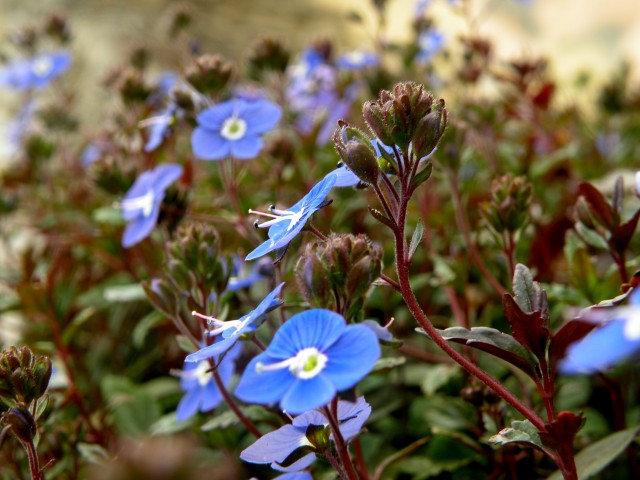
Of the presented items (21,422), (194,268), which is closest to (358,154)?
(194,268)

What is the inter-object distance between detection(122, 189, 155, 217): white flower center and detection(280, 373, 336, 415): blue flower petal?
0.56 m

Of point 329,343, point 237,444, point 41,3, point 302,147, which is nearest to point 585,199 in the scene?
point 329,343

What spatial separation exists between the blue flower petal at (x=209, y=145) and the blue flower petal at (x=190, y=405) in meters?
0.31

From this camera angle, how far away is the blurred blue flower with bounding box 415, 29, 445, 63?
1696 mm

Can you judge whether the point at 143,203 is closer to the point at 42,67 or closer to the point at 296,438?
the point at 296,438

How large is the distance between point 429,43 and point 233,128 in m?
0.95

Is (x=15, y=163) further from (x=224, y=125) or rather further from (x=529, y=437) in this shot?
(x=529, y=437)

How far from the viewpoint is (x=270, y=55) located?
51.7 inches

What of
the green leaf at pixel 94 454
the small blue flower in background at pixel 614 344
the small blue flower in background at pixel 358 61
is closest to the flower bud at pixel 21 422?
the green leaf at pixel 94 454

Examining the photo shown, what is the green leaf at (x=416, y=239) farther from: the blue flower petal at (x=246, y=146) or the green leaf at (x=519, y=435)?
the blue flower petal at (x=246, y=146)

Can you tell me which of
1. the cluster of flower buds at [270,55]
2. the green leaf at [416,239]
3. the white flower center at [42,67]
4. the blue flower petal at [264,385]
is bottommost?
the blue flower petal at [264,385]

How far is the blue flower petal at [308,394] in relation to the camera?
47 cm

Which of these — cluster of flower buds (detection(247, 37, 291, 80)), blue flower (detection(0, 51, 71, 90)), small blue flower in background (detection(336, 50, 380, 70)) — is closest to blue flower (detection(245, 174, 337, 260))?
cluster of flower buds (detection(247, 37, 291, 80))

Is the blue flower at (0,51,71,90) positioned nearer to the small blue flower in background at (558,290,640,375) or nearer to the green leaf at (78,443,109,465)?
the green leaf at (78,443,109,465)
